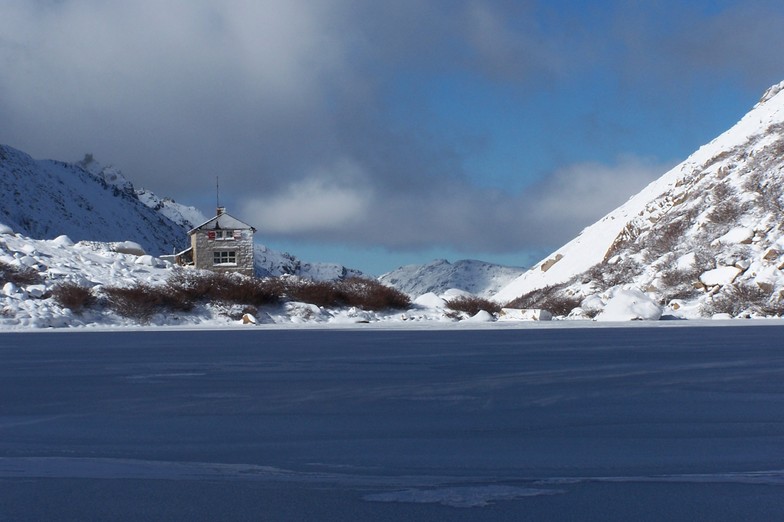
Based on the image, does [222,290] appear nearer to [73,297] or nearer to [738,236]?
[73,297]

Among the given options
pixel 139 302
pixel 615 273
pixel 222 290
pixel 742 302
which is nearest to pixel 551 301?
pixel 615 273

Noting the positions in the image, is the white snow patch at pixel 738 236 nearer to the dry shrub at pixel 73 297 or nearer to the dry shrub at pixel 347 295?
the dry shrub at pixel 347 295

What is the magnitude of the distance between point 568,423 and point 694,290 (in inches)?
1407

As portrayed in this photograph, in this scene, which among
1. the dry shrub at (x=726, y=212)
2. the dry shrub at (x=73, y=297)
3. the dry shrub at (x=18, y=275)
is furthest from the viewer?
the dry shrub at (x=726, y=212)

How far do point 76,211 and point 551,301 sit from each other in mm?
84259

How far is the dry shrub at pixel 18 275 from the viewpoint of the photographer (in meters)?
40.3

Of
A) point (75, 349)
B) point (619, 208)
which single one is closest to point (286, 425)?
point (75, 349)

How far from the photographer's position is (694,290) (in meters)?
42.4

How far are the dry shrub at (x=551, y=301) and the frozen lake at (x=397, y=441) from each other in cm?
2836

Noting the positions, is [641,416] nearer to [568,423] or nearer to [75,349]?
[568,423]

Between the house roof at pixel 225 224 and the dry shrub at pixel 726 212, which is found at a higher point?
the house roof at pixel 225 224

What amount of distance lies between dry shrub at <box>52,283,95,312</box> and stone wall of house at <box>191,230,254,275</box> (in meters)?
19.4

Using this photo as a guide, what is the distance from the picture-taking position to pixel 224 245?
2319 inches

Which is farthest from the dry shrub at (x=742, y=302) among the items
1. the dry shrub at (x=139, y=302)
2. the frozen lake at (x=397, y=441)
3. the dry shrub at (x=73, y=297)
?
the dry shrub at (x=73, y=297)
